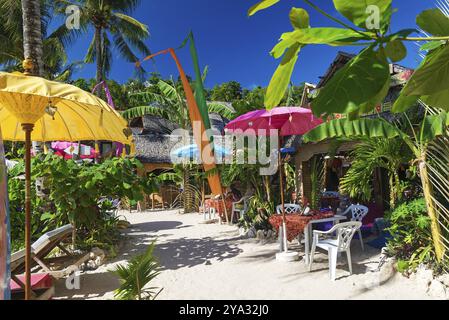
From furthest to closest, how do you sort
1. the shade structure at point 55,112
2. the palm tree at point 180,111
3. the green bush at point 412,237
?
the palm tree at point 180,111, the green bush at point 412,237, the shade structure at point 55,112

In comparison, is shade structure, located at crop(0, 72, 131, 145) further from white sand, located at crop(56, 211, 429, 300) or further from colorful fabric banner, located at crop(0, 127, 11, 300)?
white sand, located at crop(56, 211, 429, 300)

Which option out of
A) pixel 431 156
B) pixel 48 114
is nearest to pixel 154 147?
pixel 48 114

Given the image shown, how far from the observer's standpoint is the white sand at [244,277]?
4.25 m

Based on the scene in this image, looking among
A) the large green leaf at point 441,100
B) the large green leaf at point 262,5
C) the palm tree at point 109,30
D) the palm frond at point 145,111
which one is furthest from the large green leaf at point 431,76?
the palm frond at point 145,111

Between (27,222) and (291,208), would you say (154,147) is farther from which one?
(27,222)

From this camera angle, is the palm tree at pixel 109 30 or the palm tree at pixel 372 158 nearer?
the palm tree at pixel 372 158

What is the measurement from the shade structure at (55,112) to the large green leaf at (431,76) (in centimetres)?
251

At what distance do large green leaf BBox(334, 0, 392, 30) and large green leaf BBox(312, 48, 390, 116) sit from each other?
0.17ft

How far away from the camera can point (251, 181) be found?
9.45m

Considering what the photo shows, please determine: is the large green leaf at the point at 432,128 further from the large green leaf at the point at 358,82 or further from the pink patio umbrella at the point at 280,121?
the large green leaf at the point at 358,82

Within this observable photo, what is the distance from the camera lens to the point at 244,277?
16.6 feet

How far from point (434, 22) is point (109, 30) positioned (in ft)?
62.1

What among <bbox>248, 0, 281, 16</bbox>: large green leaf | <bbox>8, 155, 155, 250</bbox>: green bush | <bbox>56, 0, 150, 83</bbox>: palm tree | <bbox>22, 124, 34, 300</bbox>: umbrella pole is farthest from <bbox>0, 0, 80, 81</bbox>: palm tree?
<bbox>248, 0, 281, 16</bbox>: large green leaf

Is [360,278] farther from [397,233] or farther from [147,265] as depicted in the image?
[147,265]
